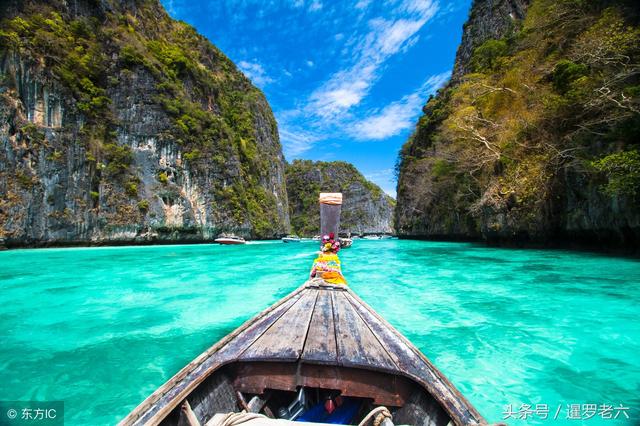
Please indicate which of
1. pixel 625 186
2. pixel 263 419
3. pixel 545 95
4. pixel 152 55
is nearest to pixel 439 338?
pixel 263 419

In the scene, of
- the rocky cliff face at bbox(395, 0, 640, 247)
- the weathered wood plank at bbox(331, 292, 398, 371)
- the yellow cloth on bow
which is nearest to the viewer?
the weathered wood plank at bbox(331, 292, 398, 371)

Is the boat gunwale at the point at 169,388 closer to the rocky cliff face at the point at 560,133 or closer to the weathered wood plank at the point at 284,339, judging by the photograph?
the weathered wood plank at the point at 284,339

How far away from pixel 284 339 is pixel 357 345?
63 centimetres

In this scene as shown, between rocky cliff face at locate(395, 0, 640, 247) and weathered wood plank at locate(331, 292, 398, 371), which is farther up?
rocky cliff face at locate(395, 0, 640, 247)

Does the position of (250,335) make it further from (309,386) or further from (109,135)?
(109,135)

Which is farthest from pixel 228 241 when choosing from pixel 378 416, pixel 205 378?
pixel 378 416

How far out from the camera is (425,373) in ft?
6.40

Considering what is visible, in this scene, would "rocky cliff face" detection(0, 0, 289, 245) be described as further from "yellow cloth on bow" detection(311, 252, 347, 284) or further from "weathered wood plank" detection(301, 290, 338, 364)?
"weathered wood plank" detection(301, 290, 338, 364)

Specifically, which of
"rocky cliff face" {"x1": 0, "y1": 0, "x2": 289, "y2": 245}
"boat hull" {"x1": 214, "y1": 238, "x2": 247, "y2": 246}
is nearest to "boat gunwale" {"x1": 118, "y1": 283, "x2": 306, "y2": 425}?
"rocky cliff face" {"x1": 0, "y1": 0, "x2": 289, "y2": 245}

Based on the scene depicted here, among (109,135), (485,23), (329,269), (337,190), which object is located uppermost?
(485,23)

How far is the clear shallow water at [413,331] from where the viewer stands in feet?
9.82

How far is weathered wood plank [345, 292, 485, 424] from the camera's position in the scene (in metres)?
1.58

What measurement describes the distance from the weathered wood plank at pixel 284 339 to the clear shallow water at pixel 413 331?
5.26ft

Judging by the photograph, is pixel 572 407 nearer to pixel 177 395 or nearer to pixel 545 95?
pixel 177 395
